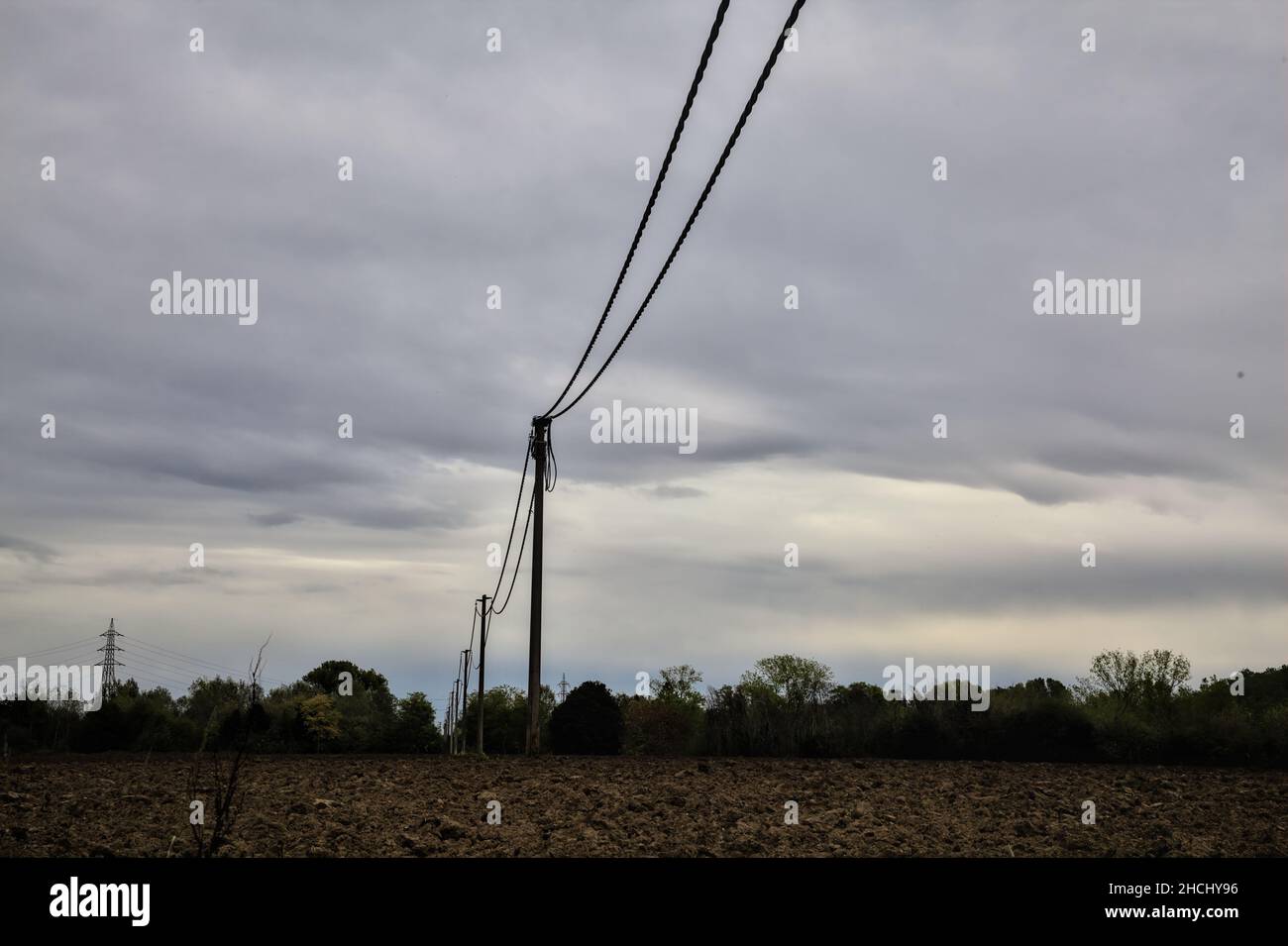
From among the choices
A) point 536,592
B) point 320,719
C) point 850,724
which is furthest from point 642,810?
point 320,719

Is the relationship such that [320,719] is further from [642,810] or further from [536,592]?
[642,810]

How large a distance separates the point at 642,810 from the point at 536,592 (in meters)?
9.17

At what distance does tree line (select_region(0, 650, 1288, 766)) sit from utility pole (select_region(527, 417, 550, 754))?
201 inches

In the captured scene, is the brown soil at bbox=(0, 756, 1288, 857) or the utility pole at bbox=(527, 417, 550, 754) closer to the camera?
the brown soil at bbox=(0, 756, 1288, 857)

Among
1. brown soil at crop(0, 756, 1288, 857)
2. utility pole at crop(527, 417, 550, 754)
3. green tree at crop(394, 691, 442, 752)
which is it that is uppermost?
utility pole at crop(527, 417, 550, 754)

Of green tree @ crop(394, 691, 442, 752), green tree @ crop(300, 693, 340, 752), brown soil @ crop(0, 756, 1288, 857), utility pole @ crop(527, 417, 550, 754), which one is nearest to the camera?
brown soil @ crop(0, 756, 1288, 857)

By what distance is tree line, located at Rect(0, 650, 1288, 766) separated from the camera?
2516 centimetres

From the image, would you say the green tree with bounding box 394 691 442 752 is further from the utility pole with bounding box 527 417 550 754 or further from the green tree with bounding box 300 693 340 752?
the utility pole with bounding box 527 417 550 754

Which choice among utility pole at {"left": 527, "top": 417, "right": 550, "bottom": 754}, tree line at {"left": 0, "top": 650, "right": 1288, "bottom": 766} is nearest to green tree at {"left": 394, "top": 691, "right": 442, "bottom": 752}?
tree line at {"left": 0, "top": 650, "right": 1288, "bottom": 766}

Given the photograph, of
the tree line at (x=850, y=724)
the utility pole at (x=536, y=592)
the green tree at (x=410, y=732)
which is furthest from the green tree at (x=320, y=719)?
the utility pole at (x=536, y=592)

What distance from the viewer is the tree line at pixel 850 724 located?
25156 mm

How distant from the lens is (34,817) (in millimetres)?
12562

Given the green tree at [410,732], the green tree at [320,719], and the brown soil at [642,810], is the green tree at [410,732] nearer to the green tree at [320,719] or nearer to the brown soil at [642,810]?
the green tree at [320,719]
